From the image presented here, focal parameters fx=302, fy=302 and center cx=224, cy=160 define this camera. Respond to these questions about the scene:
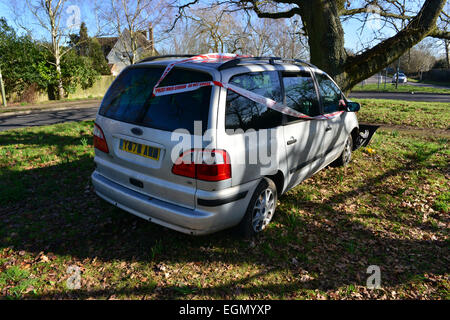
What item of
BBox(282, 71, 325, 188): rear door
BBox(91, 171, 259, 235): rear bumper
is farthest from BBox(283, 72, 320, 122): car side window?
BBox(91, 171, 259, 235): rear bumper

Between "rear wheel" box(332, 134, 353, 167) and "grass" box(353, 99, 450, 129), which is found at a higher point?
"grass" box(353, 99, 450, 129)

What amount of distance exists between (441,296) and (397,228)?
1208 millimetres

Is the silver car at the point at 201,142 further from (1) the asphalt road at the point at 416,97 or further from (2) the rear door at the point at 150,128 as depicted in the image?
(1) the asphalt road at the point at 416,97

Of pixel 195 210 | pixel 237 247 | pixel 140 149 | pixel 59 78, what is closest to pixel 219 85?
pixel 140 149

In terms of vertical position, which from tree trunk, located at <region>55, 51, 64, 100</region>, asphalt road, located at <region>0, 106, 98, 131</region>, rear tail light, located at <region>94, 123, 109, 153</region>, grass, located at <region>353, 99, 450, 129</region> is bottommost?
grass, located at <region>353, 99, 450, 129</region>

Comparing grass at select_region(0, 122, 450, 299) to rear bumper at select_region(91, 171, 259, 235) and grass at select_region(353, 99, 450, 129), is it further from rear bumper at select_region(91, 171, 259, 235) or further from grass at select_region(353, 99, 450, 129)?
grass at select_region(353, 99, 450, 129)

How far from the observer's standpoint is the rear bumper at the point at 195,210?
9.34 feet

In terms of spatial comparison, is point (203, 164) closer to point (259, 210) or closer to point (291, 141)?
point (259, 210)

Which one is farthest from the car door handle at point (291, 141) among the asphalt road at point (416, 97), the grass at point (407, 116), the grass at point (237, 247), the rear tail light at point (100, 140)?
the asphalt road at point (416, 97)

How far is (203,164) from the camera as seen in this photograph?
275 centimetres

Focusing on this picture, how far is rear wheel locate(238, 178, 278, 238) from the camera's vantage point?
3332 mm

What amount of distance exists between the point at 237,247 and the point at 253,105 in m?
1.60

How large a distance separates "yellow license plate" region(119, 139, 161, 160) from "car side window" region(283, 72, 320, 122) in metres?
1.71

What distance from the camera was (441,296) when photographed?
286 cm
